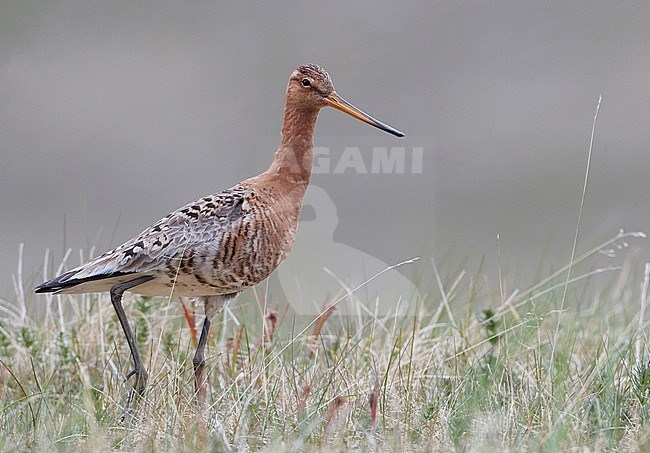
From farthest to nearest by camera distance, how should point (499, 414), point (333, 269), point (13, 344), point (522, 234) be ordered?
point (522, 234), point (333, 269), point (13, 344), point (499, 414)

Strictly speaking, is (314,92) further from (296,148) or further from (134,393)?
(134,393)

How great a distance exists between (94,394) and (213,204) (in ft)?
3.06

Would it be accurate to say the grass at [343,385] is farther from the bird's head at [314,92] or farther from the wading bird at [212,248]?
the bird's head at [314,92]

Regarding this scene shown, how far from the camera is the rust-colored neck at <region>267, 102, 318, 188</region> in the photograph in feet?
16.3

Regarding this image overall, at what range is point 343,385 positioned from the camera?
4.60 m

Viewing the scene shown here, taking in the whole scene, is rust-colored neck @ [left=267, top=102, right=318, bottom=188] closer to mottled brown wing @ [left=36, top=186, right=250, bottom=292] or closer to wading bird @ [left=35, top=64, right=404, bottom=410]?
wading bird @ [left=35, top=64, right=404, bottom=410]

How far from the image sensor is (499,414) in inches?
156

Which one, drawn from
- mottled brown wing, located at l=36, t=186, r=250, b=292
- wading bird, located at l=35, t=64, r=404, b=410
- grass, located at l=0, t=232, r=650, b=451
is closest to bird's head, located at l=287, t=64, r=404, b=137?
wading bird, located at l=35, t=64, r=404, b=410

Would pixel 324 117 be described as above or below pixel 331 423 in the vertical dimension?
above

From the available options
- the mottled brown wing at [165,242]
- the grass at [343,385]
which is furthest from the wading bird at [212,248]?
the grass at [343,385]

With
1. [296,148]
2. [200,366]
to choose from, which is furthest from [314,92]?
→ [200,366]

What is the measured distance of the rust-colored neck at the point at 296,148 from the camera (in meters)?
4.95

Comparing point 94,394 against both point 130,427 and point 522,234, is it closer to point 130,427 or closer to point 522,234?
point 130,427

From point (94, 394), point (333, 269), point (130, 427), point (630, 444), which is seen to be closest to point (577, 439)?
point (630, 444)
